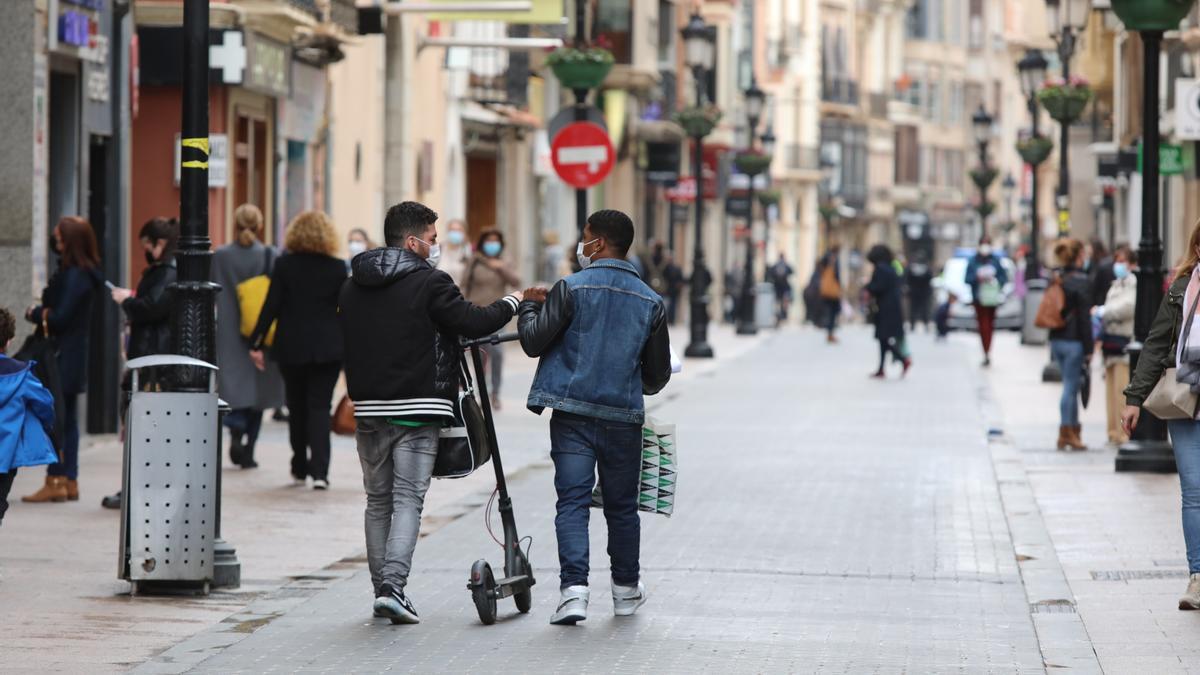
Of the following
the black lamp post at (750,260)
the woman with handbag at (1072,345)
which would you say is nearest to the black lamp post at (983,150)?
the black lamp post at (750,260)

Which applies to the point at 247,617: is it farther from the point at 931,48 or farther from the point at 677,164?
the point at 931,48

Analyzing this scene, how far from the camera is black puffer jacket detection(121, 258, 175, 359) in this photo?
47.0 ft

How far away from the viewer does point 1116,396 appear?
19.7m

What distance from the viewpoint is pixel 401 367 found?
1012cm

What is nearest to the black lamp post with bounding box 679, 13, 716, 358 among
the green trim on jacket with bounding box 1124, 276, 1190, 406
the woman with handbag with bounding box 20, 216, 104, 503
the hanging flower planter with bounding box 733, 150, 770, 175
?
the hanging flower planter with bounding box 733, 150, 770, 175

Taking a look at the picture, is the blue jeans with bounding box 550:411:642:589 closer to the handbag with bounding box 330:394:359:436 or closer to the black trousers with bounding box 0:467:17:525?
the black trousers with bounding box 0:467:17:525

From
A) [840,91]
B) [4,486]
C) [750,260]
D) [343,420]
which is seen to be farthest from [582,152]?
[840,91]

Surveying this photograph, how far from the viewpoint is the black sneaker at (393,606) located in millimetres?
10062

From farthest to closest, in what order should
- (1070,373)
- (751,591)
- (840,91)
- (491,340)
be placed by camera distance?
1. (840,91)
2. (1070,373)
3. (751,591)
4. (491,340)

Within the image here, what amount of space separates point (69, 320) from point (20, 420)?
12.4 feet

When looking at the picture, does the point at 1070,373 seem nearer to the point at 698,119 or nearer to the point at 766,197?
the point at 698,119

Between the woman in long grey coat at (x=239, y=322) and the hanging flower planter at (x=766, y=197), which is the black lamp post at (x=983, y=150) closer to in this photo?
the hanging flower planter at (x=766, y=197)

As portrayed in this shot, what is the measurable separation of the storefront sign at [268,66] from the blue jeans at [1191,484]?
15.7 meters

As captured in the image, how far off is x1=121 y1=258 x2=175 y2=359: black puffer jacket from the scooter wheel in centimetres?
465
